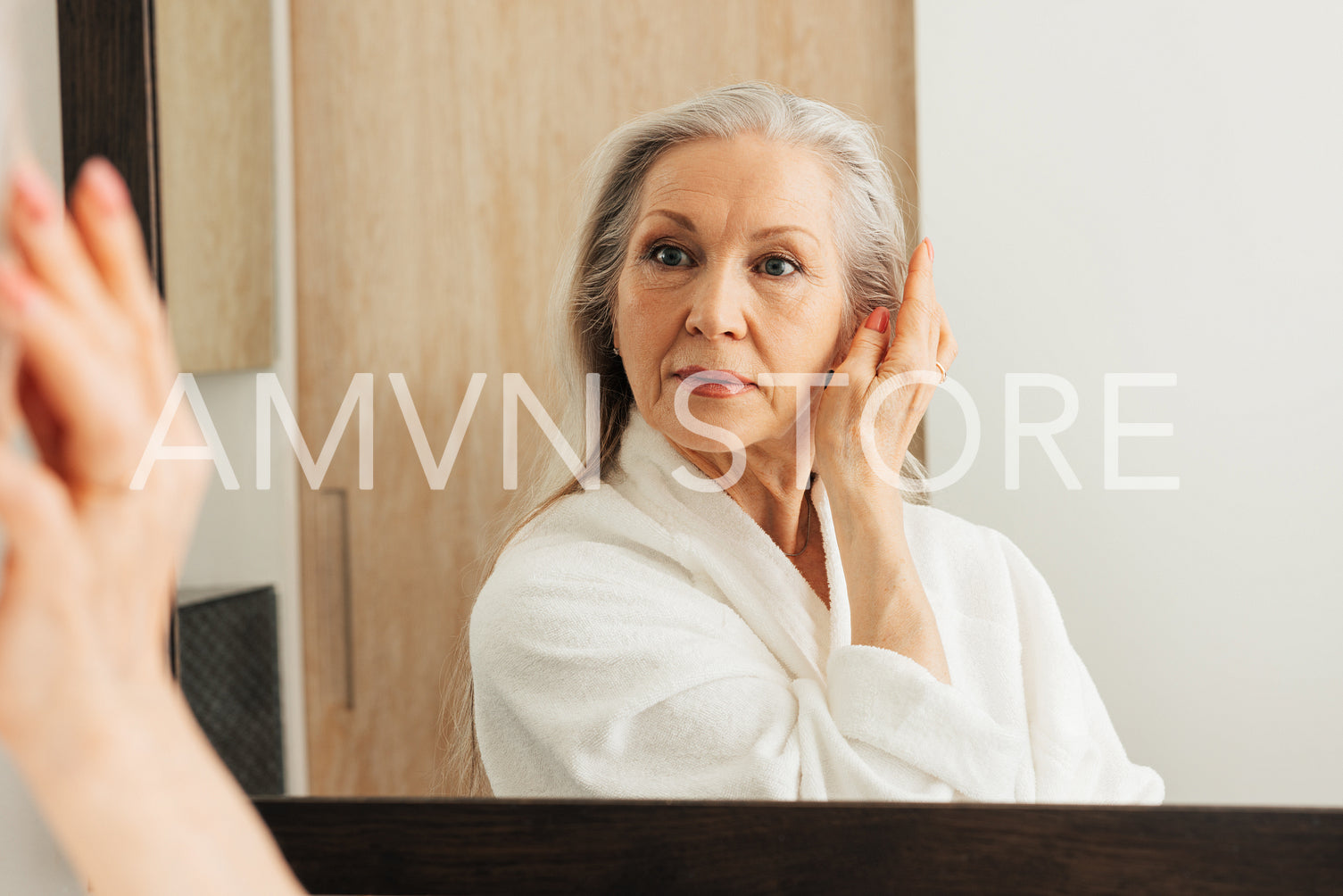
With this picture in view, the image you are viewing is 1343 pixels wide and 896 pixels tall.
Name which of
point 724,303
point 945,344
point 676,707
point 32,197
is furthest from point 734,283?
point 32,197

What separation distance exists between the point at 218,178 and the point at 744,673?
0.45 m

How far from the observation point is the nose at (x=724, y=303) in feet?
1.78

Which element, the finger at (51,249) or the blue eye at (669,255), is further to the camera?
the blue eye at (669,255)

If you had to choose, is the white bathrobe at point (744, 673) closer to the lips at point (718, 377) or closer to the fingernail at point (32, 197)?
the lips at point (718, 377)

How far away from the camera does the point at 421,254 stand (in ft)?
1.91

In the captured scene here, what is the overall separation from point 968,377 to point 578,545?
0.84 feet

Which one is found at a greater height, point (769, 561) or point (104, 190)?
point (104, 190)

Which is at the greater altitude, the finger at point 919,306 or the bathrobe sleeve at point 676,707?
the finger at point 919,306

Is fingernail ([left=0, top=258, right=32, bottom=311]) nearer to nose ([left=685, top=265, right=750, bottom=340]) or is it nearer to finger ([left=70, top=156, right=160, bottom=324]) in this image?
finger ([left=70, top=156, right=160, bottom=324])

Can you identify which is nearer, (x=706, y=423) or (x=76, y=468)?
(x=76, y=468)

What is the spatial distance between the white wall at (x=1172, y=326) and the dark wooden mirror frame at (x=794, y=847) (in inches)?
1.3

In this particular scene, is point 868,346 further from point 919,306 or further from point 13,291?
point 13,291

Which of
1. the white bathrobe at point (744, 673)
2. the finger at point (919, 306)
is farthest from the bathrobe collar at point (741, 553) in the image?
the finger at point (919, 306)

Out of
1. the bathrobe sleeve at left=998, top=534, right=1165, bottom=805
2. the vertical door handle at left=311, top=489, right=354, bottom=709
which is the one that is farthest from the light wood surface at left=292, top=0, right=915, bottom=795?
the bathrobe sleeve at left=998, top=534, right=1165, bottom=805
